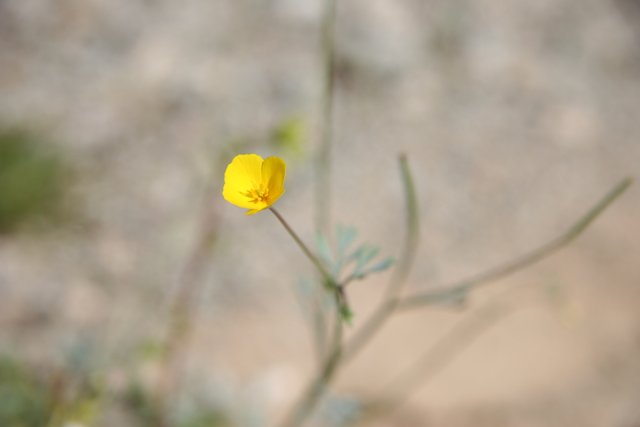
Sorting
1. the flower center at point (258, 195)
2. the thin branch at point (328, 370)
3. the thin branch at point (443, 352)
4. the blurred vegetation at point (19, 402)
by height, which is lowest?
the thin branch at point (443, 352)

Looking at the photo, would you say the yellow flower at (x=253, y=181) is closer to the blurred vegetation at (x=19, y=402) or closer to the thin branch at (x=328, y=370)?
the thin branch at (x=328, y=370)

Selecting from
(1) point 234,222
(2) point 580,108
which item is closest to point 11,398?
(1) point 234,222

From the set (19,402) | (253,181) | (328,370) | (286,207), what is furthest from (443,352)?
(253,181)

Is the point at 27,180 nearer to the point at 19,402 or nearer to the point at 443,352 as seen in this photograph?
the point at 19,402

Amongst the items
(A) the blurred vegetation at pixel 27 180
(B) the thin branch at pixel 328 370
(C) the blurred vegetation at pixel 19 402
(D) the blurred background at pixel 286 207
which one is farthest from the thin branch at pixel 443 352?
(A) the blurred vegetation at pixel 27 180

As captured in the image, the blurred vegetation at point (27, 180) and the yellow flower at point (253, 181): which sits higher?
the blurred vegetation at point (27, 180)

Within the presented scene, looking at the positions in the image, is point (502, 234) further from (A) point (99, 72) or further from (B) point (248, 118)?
(A) point (99, 72)

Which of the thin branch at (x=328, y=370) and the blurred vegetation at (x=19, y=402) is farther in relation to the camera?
the blurred vegetation at (x=19, y=402)

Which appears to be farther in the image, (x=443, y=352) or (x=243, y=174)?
(x=443, y=352)
